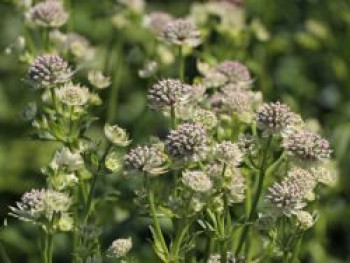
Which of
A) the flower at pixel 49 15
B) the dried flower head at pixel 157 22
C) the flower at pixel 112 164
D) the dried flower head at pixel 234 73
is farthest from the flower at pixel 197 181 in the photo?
the dried flower head at pixel 157 22

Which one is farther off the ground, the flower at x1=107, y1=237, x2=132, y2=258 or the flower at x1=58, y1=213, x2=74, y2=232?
the flower at x1=58, y1=213, x2=74, y2=232

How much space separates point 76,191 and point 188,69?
1689mm

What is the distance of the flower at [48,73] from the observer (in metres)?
2.03

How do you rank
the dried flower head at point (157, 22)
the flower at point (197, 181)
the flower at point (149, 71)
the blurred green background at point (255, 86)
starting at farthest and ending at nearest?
the blurred green background at point (255, 86), the dried flower head at point (157, 22), the flower at point (149, 71), the flower at point (197, 181)

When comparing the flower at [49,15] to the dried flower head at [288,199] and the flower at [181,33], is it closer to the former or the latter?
the flower at [181,33]

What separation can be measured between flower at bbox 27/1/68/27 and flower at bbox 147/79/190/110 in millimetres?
565

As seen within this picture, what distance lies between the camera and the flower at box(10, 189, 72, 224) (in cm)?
179

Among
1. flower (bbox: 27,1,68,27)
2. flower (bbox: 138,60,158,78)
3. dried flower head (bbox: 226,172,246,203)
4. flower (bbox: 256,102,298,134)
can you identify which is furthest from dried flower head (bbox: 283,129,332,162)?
flower (bbox: 27,1,68,27)

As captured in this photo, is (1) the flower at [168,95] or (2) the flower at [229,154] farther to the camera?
(1) the flower at [168,95]

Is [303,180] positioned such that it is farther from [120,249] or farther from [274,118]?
[120,249]

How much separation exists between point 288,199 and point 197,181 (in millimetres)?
178

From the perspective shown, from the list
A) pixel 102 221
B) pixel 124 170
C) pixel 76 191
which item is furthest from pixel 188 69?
pixel 124 170

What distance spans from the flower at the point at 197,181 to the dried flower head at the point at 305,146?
0.20 meters

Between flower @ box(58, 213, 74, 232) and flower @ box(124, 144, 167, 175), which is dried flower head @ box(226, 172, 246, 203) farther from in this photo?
flower @ box(58, 213, 74, 232)
